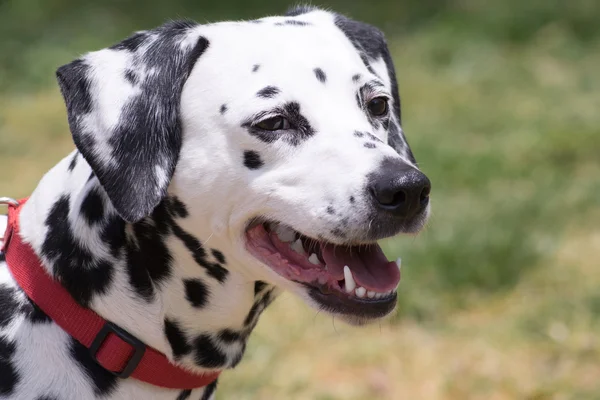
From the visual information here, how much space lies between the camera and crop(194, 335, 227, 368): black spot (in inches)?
102

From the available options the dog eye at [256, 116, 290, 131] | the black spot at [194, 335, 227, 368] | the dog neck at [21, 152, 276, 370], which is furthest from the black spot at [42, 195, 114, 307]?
the dog eye at [256, 116, 290, 131]

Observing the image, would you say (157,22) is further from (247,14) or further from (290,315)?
(290,315)

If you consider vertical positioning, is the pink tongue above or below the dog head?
below

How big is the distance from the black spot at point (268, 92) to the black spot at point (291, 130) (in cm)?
4

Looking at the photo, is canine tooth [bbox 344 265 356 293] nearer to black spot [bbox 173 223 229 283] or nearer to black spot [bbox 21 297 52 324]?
black spot [bbox 173 223 229 283]

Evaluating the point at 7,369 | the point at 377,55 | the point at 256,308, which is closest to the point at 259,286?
the point at 256,308

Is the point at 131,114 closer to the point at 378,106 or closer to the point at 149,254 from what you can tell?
the point at 149,254

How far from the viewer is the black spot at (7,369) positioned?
2371 millimetres

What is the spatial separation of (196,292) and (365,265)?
1.59ft

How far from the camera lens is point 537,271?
509 cm

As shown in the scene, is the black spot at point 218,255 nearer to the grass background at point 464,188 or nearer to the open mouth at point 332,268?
the open mouth at point 332,268

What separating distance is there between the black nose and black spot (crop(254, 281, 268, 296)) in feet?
1.51

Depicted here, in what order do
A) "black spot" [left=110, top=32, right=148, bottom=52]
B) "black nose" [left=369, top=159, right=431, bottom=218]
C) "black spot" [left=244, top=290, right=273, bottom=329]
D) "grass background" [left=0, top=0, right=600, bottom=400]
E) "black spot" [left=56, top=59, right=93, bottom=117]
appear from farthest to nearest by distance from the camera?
"grass background" [left=0, top=0, right=600, bottom=400], "black spot" [left=244, top=290, right=273, bottom=329], "black spot" [left=110, top=32, right=148, bottom=52], "black spot" [left=56, top=59, right=93, bottom=117], "black nose" [left=369, top=159, right=431, bottom=218]

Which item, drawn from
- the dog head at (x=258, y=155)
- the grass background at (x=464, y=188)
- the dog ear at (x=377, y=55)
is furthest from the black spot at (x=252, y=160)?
the grass background at (x=464, y=188)
